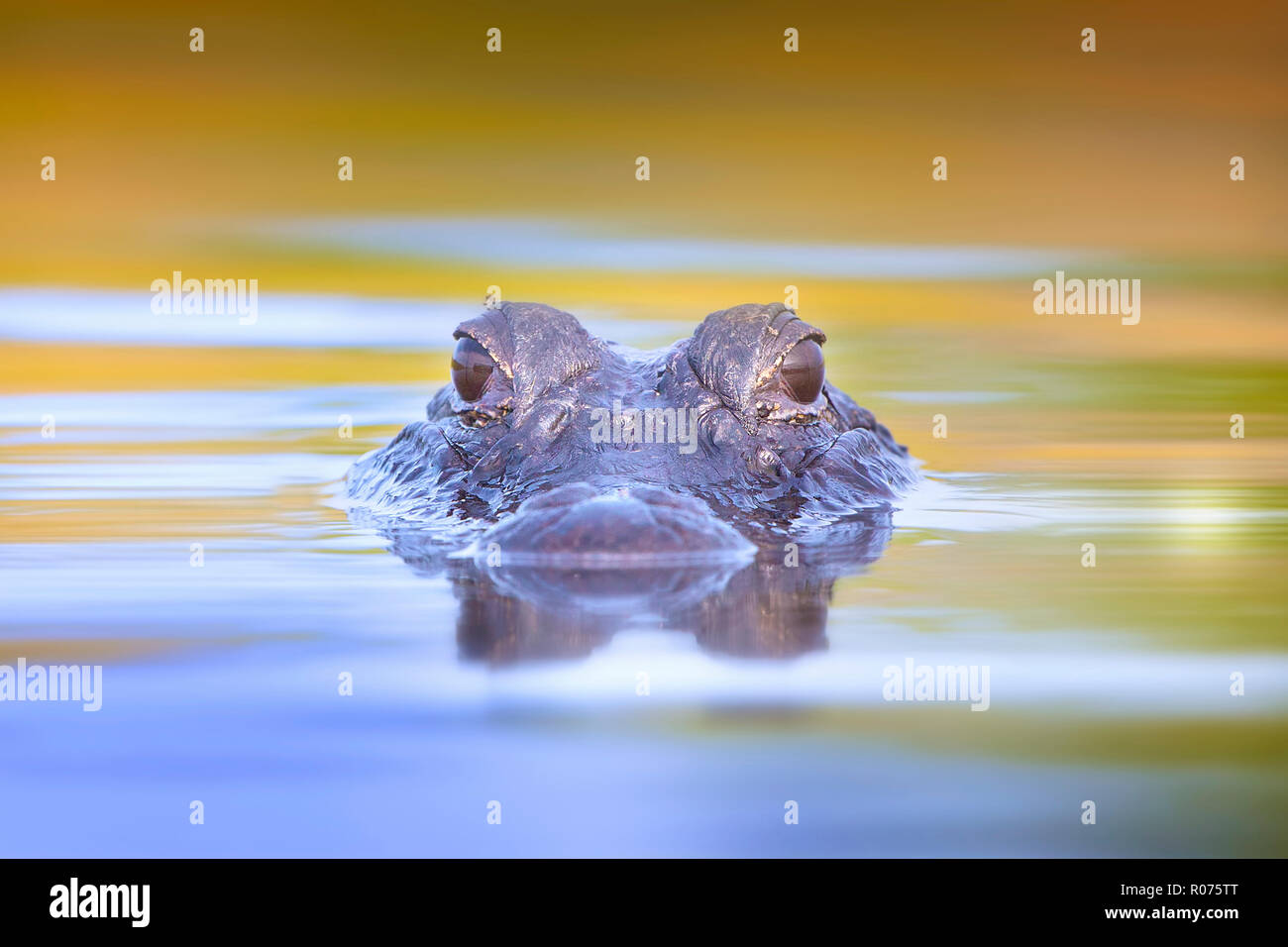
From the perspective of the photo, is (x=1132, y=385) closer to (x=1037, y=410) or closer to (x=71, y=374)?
(x=1037, y=410)

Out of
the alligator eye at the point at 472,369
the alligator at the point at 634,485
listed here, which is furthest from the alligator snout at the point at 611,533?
the alligator eye at the point at 472,369

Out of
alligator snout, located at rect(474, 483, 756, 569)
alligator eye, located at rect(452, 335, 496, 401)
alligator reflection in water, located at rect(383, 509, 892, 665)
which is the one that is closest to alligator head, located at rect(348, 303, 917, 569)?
alligator eye, located at rect(452, 335, 496, 401)

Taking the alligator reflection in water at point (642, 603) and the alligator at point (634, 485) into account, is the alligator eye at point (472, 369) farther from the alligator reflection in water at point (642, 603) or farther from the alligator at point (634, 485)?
the alligator reflection in water at point (642, 603)

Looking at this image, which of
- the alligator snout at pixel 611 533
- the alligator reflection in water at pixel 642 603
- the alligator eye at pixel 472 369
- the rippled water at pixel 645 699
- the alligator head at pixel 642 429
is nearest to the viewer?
the rippled water at pixel 645 699

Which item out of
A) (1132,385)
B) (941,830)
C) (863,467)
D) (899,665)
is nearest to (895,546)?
(863,467)

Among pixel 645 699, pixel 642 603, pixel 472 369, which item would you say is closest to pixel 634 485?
pixel 642 603
